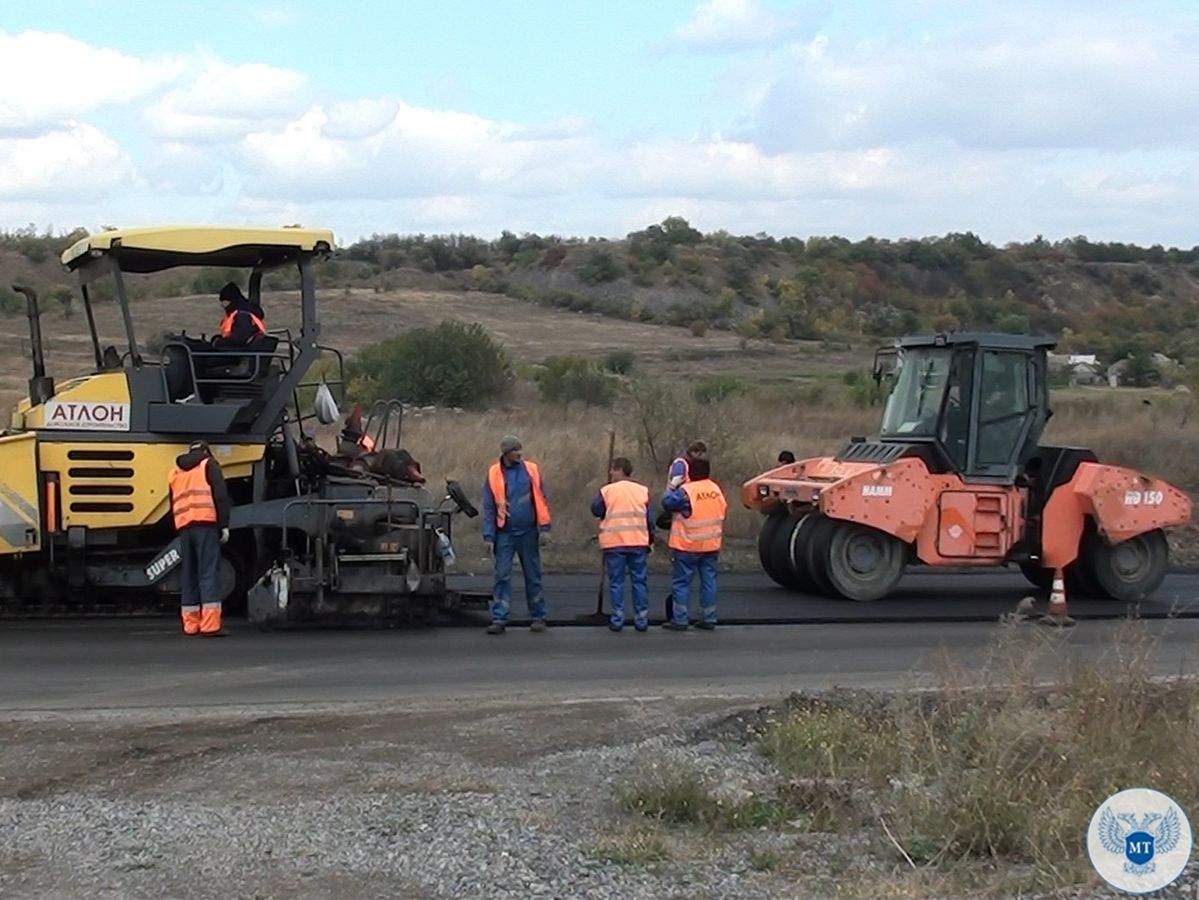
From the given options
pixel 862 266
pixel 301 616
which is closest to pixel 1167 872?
pixel 301 616

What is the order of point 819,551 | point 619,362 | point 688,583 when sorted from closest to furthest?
point 688,583, point 819,551, point 619,362

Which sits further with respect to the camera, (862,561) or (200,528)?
(862,561)

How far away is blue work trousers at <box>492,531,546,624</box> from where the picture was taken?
1336cm

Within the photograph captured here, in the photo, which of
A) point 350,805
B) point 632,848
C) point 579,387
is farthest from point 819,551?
point 579,387

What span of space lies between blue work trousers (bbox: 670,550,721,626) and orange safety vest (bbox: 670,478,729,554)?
70 mm

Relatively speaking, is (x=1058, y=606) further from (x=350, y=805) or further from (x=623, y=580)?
(x=350, y=805)

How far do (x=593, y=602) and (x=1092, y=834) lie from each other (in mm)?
9757

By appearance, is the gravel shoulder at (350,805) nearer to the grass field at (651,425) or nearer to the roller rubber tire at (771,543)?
the grass field at (651,425)

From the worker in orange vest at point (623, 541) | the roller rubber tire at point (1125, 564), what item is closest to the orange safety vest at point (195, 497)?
the worker in orange vest at point (623, 541)

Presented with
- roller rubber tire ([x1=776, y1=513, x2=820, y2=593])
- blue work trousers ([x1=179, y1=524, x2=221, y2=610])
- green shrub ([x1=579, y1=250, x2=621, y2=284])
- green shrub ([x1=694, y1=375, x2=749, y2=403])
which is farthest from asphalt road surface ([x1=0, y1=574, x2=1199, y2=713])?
green shrub ([x1=579, y1=250, x2=621, y2=284])

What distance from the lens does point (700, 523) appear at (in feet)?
45.6

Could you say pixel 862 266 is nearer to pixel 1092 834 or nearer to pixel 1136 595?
pixel 1136 595

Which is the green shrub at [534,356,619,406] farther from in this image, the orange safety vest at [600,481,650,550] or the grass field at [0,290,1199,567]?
the orange safety vest at [600,481,650,550]

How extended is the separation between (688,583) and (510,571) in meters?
1.55
